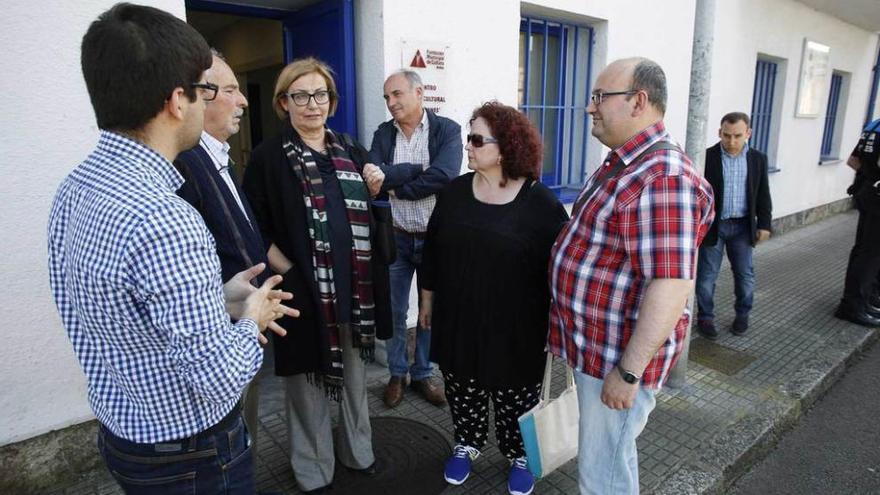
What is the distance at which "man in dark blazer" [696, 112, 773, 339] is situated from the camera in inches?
173

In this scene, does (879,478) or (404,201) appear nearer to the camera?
(879,478)

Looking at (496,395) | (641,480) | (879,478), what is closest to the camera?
(496,395)

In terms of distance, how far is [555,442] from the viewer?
2.36 metres

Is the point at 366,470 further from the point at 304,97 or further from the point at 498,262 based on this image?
the point at 304,97

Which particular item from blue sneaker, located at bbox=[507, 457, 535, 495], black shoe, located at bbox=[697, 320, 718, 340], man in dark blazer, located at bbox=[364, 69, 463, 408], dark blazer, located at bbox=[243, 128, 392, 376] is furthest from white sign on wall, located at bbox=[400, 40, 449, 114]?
black shoe, located at bbox=[697, 320, 718, 340]

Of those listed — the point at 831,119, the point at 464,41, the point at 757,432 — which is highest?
the point at 464,41

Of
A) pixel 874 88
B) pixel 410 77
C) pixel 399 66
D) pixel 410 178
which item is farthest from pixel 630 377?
pixel 874 88

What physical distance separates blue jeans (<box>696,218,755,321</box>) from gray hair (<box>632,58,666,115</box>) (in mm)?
2969

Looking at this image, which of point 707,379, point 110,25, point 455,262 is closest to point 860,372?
point 707,379

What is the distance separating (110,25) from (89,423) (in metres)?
2.42

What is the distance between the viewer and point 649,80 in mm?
1925

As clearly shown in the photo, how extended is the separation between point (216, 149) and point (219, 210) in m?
0.28

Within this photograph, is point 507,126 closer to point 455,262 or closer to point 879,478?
point 455,262

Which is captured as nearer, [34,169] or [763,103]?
[34,169]
